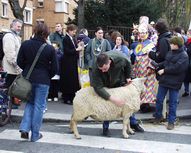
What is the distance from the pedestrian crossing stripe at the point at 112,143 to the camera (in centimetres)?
643

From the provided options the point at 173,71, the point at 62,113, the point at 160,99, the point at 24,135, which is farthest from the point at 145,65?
the point at 24,135

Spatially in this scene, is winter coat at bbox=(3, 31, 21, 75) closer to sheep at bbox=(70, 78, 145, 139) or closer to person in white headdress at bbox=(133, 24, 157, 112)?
sheep at bbox=(70, 78, 145, 139)

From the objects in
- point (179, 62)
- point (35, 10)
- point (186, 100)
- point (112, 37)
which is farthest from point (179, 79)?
→ point (35, 10)

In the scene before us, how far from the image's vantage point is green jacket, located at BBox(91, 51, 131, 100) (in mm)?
6684

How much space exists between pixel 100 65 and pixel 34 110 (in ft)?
4.54

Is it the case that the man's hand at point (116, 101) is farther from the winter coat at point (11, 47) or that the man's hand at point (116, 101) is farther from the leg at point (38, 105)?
the winter coat at point (11, 47)

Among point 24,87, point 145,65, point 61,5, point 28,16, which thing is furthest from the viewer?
point 61,5

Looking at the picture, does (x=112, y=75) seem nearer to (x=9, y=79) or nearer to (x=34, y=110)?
(x=34, y=110)

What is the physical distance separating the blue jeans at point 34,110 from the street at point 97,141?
246 millimetres

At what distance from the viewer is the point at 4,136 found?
23.6 feet

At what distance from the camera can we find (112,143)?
22.1ft

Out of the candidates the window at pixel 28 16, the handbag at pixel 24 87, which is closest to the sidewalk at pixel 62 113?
the handbag at pixel 24 87

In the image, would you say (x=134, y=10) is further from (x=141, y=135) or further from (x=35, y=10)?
(x=35, y=10)

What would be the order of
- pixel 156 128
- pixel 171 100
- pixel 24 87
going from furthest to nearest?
pixel 156 128 < pixel 171 100 < pixel 24 87
